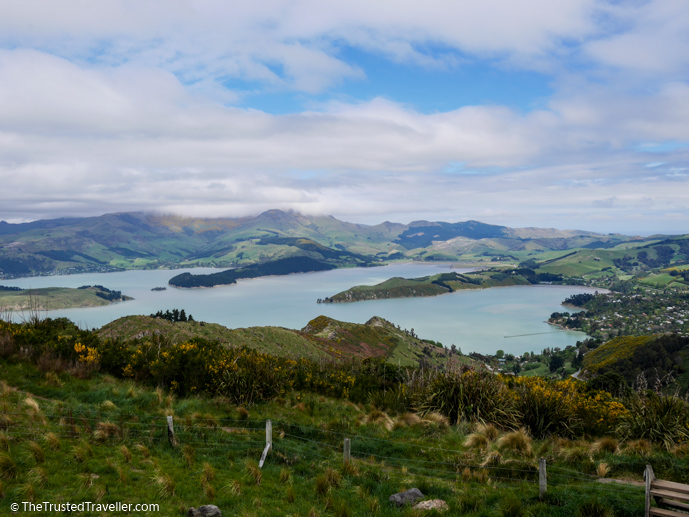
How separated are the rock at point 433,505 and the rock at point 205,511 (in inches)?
125

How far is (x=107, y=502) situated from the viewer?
5.96 m

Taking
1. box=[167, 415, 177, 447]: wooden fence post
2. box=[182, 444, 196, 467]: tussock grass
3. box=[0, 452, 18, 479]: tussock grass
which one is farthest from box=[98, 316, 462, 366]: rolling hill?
box=[0, 452, 18, 479]: tussock grass

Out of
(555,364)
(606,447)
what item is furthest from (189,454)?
(555,364)

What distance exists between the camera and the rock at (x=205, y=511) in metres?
5.90

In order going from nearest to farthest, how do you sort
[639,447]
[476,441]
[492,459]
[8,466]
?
[8,466] → [492,459] → [639,447] → [476,441]

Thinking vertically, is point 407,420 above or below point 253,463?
below

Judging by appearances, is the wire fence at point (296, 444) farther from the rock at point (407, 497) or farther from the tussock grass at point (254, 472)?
the rock at point (407, 497)

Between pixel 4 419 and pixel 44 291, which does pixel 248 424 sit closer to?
pixel 4 419

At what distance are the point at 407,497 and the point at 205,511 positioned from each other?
3.37 m

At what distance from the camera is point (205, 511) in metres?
5.98

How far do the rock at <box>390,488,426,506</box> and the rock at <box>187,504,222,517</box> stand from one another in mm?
2932

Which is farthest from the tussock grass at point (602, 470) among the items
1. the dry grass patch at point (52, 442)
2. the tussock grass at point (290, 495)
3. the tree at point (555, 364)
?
the tree at point (555, 364)

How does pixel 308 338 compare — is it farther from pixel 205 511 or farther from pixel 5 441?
pixel 205 511

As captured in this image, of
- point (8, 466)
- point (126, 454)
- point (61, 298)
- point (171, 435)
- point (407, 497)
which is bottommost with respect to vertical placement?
point (61, 298)
